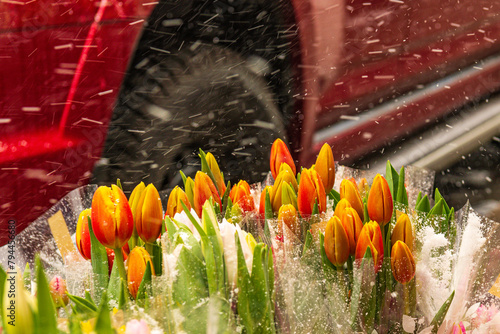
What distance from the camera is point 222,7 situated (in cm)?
128

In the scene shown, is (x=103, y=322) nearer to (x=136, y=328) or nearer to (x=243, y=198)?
(x=136, y=328)

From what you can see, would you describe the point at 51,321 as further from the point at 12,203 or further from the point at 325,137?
the point at 325,137

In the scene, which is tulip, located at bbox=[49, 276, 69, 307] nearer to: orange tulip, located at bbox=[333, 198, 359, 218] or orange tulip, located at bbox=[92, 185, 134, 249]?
orange tulip, located at bbox=[92, 185, 134, 249]

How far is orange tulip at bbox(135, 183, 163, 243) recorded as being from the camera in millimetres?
521

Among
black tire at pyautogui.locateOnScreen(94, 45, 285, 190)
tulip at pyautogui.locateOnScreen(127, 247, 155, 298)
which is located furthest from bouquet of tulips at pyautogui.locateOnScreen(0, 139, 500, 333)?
black tire at pyautogui.locateOnScreen(94, 45, 285, 190)

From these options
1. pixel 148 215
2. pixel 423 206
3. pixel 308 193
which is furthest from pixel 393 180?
pixel 148 215

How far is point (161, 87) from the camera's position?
1.29m

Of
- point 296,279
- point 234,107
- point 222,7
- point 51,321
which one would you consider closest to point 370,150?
point 234,107

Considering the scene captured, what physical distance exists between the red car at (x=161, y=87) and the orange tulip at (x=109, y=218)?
2.34 ft

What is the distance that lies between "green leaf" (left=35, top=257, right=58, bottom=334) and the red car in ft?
2.97

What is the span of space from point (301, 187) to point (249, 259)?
125 mm

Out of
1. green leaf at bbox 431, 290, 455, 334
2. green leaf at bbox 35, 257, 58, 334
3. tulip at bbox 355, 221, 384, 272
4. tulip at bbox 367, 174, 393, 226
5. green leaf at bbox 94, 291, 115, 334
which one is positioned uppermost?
green leaf at bbox 35, 257, 58, 334

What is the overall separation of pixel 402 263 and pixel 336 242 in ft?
0.20

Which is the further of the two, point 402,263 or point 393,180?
point 393,180
